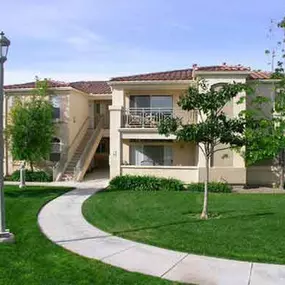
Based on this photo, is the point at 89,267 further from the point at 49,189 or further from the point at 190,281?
the point at 49,189

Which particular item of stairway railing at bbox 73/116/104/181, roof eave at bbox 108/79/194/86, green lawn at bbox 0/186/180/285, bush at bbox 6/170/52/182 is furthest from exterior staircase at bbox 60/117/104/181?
green lawn at bbox 0/186/180/285

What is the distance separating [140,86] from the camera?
23.6 m

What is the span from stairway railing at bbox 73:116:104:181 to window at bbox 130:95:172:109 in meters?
4.02

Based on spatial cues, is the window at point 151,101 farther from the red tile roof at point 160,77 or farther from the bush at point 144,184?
the bush at point 144,184

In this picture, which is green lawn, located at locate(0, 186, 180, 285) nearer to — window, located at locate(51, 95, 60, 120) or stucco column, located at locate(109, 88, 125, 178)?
stucco column, located at locate(109, 88, 125, 178)

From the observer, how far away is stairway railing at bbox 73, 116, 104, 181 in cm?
2423

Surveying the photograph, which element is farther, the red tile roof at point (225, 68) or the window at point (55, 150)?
the window at point (55, 150)

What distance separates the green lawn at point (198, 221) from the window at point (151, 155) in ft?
19.7

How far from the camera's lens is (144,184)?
67.9 ft

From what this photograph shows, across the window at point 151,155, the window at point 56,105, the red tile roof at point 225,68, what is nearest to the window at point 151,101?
the window at point 151,155

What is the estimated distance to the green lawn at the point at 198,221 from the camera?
9.38m

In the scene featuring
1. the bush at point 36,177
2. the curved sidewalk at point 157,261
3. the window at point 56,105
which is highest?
the window at point 56,105

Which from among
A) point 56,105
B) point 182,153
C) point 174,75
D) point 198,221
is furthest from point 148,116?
point 198,221

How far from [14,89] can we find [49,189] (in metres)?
9.55
